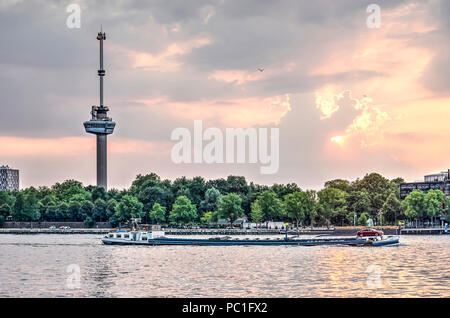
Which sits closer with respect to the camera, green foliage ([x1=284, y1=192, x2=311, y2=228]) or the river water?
the river water

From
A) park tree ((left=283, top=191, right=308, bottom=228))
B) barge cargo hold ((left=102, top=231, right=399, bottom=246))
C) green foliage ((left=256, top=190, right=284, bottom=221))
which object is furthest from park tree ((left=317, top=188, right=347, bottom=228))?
barge cargo hold ((left=102, top=231, right=399, bottom=246))

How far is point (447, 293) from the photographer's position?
48781mm

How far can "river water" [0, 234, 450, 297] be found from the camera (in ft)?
165

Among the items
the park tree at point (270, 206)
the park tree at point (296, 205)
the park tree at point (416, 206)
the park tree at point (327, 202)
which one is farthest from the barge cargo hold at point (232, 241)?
the park tree at point (270, 206)

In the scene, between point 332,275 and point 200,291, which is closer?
point 200,291

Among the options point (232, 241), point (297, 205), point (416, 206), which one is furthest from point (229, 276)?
point (416, 206)

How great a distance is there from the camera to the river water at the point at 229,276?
50.3 metres

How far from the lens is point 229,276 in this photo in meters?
62.1

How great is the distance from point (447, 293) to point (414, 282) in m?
7.84

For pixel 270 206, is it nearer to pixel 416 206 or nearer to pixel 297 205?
pixel 297 205

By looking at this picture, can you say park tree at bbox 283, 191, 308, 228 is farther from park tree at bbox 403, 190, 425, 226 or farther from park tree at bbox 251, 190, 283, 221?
park tree at bbox 403, 190, 425, 226

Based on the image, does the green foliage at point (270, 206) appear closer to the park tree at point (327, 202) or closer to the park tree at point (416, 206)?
the park tree at point (327, 202)
